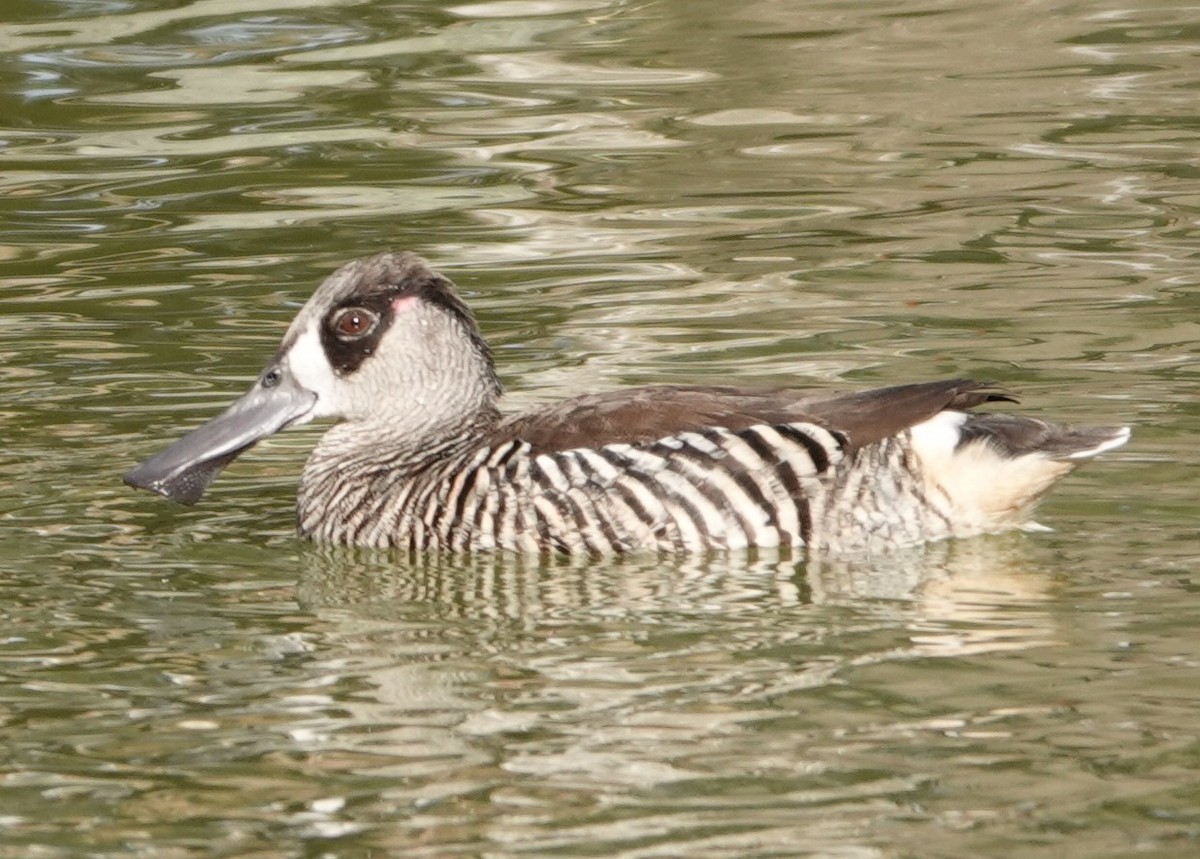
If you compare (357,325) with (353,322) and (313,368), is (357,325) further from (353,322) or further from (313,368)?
(313,368)

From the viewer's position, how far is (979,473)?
7879 millimetres

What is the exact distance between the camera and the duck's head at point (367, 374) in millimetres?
8477

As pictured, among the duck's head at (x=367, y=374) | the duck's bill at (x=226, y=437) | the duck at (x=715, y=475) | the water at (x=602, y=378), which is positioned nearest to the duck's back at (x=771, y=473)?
the duck at (x=715, y=475)

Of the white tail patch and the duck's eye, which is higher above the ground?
the duck's eye

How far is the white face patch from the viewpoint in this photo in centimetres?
855

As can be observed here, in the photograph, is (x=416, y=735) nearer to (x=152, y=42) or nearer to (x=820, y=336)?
(x=820, y=336)

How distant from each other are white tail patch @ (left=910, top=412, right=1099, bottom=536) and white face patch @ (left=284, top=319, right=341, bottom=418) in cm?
204

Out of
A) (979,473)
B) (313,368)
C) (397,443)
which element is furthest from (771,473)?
(313,368)

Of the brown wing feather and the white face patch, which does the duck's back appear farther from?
the white face patch

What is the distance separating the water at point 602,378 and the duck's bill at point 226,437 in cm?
19

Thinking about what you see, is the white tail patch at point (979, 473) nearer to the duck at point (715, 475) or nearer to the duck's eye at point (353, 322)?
the duck at point (715, 475)

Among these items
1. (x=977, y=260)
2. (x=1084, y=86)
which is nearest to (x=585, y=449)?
(x=977, y=260)

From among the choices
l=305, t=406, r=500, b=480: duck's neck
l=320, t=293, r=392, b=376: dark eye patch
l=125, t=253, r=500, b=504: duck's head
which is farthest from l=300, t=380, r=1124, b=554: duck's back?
l=320, t=293, r=392, b=376: dark eye patch

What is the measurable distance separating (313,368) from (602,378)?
195cm
